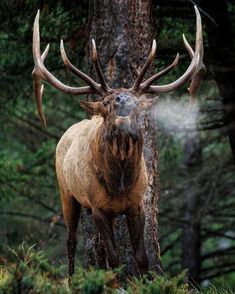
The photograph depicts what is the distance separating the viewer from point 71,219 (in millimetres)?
9055

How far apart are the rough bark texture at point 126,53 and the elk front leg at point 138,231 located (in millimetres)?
1069

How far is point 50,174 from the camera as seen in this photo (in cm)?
1923

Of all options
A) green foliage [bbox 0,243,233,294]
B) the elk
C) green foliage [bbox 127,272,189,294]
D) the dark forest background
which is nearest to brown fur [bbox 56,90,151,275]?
the elk

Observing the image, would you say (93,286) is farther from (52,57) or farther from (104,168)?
(52,57)

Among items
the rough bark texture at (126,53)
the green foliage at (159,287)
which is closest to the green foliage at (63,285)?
the green foliage at (159,287)

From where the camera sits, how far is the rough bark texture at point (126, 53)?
928 cm

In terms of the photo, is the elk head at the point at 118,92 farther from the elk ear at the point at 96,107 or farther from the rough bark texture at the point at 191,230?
the rough bark texture at the point at 191,230

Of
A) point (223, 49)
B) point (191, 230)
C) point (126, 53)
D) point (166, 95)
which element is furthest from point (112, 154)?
point (191, 230)

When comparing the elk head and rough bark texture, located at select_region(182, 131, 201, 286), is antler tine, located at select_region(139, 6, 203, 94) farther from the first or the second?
rough bark texture, located at select_region(182, 131, 201, 286)

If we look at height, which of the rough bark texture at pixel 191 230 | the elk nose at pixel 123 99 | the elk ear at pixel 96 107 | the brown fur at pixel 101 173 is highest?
the elk nose at pixel 123 99

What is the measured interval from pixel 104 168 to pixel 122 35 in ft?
7.16

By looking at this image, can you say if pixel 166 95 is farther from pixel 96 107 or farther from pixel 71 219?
pixel 96 107

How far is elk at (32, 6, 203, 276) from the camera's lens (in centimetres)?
751

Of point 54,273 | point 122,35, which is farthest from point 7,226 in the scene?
point 54,273
